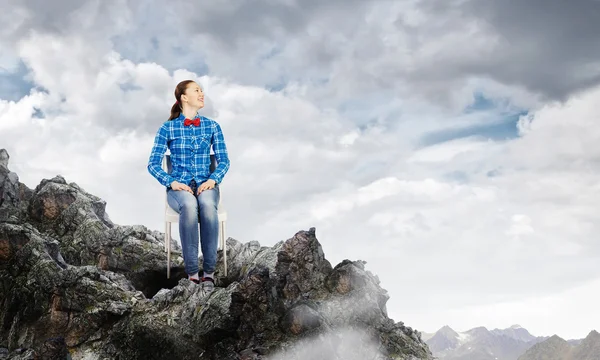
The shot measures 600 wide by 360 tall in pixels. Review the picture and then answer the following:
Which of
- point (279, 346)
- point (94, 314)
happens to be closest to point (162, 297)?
point (94, 314)

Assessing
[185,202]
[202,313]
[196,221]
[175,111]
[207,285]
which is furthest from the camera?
[175,111]

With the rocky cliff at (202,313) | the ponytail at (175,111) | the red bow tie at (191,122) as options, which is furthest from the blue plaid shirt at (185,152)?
the rocky cliff at (202,313)

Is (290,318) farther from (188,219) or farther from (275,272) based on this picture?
(188,219)

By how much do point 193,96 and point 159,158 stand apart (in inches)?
83.5

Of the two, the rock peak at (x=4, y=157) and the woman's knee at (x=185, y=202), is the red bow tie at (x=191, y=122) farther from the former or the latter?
the rock peak at (x=4, y=157)

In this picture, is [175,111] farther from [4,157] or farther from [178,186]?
[4,157]

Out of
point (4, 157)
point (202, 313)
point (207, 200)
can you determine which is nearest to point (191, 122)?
point (207, 200)

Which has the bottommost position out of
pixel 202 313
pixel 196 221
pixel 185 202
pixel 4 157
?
pixel 202 313

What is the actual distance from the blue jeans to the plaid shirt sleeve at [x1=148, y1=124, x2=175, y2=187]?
456mm

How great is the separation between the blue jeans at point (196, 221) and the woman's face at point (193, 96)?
2577 millimetres

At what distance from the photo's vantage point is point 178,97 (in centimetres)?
1780

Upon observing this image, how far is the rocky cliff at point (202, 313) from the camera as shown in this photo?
49.2 feet

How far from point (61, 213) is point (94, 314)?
8.65m

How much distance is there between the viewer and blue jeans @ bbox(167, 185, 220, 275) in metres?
17.0
